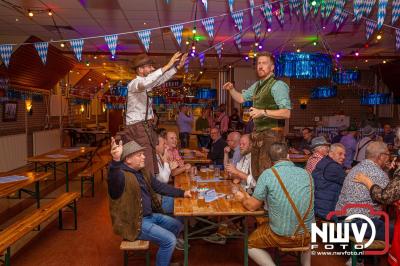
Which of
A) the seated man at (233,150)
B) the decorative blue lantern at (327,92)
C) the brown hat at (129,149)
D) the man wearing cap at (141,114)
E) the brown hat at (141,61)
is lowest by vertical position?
the seated man at (233,150)

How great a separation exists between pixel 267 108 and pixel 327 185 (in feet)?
4.66

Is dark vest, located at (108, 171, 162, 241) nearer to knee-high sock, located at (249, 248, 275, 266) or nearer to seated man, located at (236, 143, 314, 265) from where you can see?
seated man, located at (236, 143, 314, 265)

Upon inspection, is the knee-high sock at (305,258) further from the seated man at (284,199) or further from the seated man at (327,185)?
the seated man at (327,185)

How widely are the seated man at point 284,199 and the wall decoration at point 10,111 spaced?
29.2 ft

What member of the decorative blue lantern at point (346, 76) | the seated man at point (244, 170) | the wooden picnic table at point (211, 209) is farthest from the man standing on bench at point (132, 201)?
the decorative blue lantern at point (346, 76)

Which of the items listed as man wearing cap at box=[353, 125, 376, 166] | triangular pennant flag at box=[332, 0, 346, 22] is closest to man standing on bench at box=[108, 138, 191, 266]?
triangular pennant flag at box=[332, 0, 346, 22]

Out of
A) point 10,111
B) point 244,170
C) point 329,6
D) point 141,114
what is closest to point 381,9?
point 329,6

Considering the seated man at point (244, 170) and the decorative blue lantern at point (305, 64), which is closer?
the seated man at point (244, 170)

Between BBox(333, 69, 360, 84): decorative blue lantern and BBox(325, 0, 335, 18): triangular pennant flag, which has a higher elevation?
BBox(325, 0, 335, 18): triangular pennant flag

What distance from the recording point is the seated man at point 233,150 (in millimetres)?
5707

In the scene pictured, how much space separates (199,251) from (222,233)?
561 millimetres

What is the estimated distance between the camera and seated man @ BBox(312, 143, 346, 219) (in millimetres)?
4613

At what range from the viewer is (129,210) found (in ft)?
12.1

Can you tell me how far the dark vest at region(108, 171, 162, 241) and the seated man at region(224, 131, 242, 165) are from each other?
7.17 ft
